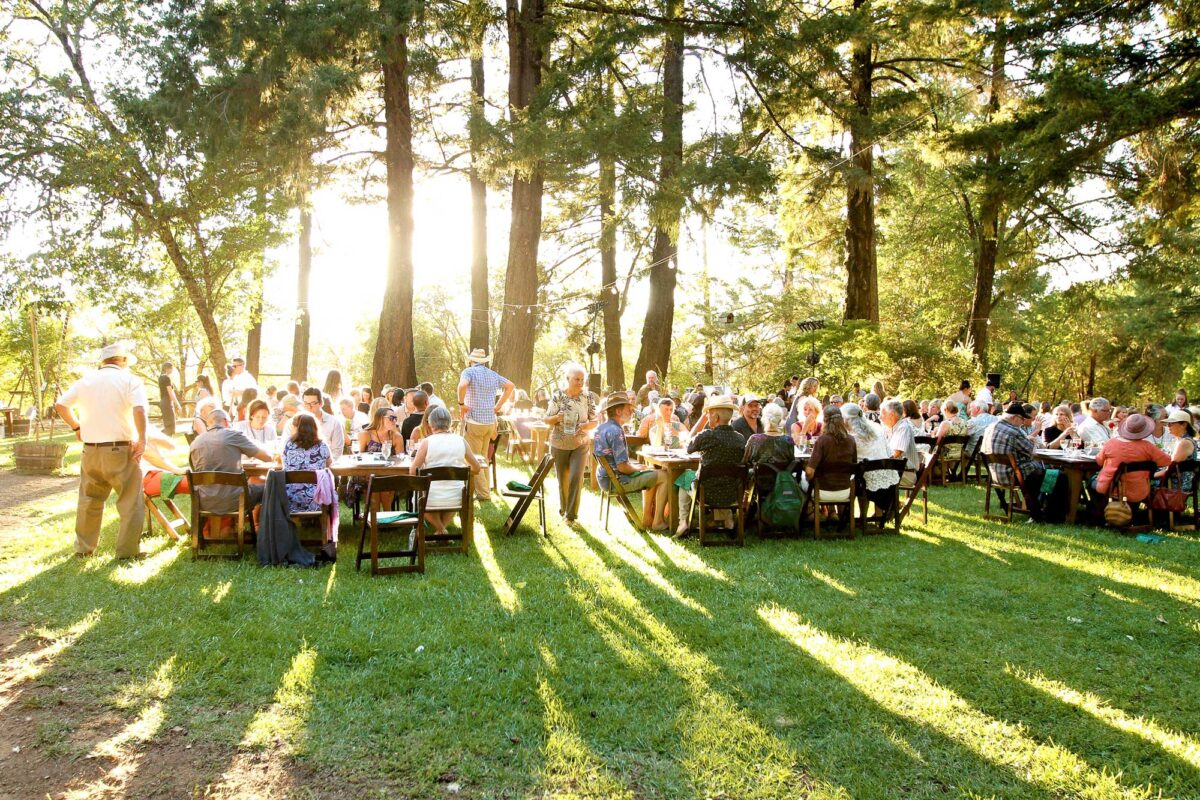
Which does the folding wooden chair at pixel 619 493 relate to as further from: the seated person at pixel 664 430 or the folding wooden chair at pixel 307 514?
the folding wooden chair at pixel 307 514

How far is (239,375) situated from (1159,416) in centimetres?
1339

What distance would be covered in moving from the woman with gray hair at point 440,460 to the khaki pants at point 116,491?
2.24 meters

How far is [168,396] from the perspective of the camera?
15211 millimetres

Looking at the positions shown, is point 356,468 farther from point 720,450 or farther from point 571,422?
point 720,450

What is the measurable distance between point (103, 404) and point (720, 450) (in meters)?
5.17

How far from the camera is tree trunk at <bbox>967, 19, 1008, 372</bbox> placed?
8.45 meters

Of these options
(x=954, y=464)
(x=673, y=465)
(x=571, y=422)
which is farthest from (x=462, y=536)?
(x=954, y=464)

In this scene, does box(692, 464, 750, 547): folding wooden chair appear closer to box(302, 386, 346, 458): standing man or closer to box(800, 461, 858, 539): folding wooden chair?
box(800, 461, 858, 539): folding wooden chair

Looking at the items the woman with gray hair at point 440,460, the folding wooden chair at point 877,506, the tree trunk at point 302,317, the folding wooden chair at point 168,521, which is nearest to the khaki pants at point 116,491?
the folding wooden chair at point 168,521

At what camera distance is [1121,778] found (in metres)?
3.19

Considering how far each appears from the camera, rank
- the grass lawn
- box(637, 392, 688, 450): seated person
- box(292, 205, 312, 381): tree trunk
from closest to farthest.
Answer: the grass lawn, box(637, 392, 688, 450): seated person, box(292, 205, 312, 381): tree trunk

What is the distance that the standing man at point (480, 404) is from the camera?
9.52 metres

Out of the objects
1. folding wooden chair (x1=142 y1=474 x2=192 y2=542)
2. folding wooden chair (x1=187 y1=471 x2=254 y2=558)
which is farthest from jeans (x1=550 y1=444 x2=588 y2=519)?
folding wooden chair (x1=142 y1=474 x2=192 y2=542)

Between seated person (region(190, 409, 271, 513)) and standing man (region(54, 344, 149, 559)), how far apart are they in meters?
0.44
